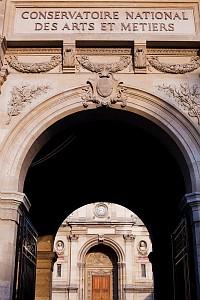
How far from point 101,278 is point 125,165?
1894cm

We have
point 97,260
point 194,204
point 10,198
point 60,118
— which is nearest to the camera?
point 10,198

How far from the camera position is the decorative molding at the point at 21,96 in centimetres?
916

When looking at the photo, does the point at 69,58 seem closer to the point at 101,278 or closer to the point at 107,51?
the point at 107,51

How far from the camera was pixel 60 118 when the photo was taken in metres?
9.28

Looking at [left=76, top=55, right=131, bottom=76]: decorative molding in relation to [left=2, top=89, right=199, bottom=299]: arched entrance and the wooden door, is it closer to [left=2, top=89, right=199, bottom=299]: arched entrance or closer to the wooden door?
[left=2, top=89, right=199, bottom=299]: arched entrance

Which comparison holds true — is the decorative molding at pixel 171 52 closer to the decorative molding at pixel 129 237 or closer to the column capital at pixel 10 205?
the column capital at pixel 10 205

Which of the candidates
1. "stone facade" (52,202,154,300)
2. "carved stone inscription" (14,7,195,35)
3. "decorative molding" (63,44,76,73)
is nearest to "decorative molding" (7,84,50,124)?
"decorative molding" (63,44,76,73)

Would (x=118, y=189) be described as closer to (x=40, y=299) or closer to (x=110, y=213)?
(x=40, y=299)

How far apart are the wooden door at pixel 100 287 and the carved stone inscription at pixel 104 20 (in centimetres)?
2401

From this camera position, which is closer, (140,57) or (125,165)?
(140,57)

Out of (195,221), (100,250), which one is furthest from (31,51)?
(100,250)

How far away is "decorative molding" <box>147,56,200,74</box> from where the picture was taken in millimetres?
9617

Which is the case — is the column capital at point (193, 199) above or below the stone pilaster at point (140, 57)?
below

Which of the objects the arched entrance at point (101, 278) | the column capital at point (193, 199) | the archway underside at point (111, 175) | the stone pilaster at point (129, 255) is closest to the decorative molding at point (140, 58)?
the archway underside at point (111, 175)
